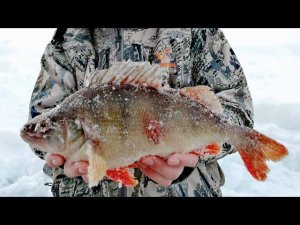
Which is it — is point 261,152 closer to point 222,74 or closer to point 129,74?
point 222,74

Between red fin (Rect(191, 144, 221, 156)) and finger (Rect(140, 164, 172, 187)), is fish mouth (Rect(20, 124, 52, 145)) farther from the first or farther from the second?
red fin (Rect(191, 144, 221, 156))

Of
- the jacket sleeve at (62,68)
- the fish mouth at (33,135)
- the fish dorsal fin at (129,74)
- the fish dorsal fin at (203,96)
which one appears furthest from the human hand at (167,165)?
the jacket sleeve at (62,68)

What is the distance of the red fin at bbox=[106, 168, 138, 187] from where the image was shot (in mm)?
2225

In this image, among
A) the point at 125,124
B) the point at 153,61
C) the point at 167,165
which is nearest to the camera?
the point at 125,124

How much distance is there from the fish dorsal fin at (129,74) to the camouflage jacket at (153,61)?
0.39 meters

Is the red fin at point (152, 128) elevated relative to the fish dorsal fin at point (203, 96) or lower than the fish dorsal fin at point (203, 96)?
lower

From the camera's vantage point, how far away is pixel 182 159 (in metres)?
2.28

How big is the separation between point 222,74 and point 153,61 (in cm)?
40

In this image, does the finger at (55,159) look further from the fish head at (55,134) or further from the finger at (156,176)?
the finger at (156,176)

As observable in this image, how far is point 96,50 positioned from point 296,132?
3163 mm

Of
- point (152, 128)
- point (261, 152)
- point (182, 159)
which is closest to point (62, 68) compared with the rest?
point (152, 128)

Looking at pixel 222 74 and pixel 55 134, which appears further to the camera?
pixel 222 74

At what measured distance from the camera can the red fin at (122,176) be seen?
87.6 inches

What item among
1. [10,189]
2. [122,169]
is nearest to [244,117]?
[122,169]
